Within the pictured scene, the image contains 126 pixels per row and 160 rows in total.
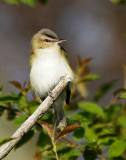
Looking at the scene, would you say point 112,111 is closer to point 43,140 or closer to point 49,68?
point 43,140

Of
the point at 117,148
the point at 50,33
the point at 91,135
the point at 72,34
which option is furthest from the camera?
the point at 72,34

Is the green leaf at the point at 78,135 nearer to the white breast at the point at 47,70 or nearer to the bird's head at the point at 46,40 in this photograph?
the white breast at the point at 47,70

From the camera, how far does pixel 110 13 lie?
6.51 m

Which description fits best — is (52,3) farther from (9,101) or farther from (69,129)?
(69,129)

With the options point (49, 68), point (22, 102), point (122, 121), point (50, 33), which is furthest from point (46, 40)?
point (122, 121)

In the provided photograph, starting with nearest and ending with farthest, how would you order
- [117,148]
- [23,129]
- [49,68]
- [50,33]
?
[23,129] < [117,148] < [49,68] < [50,33]

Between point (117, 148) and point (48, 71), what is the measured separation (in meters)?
1.34

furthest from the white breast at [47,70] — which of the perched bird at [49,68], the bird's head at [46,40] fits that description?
the bird's head at [46,40]

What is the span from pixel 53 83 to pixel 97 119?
74 cm

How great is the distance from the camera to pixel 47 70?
12.1 feet

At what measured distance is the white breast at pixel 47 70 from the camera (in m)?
3.68

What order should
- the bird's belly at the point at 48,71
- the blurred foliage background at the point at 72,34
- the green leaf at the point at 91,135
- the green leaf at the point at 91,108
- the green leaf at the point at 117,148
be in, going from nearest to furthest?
1. the green leaf at the point at 117,148
2. the green leaf at the point at 91,135
3. the green leaf at the point at 91,108
4. the bird's belly at the point at 48,71
5. the blurred foliage background at the point at 72,34

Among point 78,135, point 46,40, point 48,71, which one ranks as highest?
point 46,40

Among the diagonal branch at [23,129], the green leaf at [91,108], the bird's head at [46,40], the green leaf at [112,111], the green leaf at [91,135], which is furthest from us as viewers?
the bird's head at [46,40]
